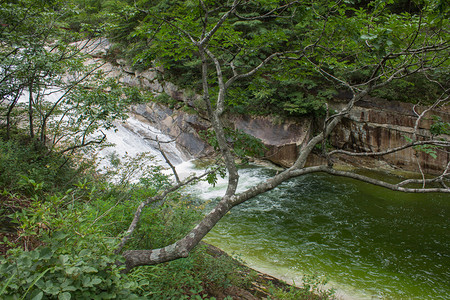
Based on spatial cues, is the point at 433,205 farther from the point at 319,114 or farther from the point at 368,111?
the point at 319,114

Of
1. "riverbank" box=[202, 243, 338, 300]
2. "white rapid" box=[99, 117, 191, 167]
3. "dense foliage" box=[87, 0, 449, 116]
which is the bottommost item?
"riverbank" box=[202, 243, 338, 300]

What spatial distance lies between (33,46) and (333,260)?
7.52 m

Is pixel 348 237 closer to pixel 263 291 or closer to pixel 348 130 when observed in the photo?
pixel 263 291

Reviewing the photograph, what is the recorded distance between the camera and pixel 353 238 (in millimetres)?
6707

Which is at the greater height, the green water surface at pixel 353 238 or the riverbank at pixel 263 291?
the riverbank at pixel 263 291

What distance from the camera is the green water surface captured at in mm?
5242

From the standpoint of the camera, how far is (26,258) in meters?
1.46

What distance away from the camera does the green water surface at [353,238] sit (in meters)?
5.24

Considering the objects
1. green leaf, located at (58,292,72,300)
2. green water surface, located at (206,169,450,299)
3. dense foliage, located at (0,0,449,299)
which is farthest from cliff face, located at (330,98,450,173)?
green leaf, located at (58,292,72,300)

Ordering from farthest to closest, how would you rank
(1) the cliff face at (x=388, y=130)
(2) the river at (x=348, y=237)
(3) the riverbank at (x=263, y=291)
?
1. (1) the cliff face at (x=388, y=130)
2. (2) the river at (x=348, y=237)
3. (3) the riverbank at (x=263, y=291)

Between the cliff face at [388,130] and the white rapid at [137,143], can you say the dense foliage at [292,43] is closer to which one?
the cliff face at [388,130]

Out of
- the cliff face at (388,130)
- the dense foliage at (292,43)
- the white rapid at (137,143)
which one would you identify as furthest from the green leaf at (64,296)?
the cliff face at (388,130)

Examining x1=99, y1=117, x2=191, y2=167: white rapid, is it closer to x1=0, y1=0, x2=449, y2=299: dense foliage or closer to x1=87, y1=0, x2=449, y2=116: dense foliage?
x1=87, y1=0, x2=449, y2=116: dense foliage

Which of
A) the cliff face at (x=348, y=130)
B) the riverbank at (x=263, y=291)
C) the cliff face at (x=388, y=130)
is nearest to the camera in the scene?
the riverbank at (x=263, y=291)
